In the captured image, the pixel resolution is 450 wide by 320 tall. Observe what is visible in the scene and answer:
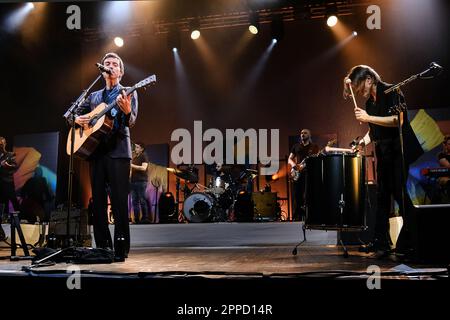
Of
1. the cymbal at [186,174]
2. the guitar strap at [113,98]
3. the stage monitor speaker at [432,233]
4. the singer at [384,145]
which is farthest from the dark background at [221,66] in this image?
the stage monitor speaker at [432,233]

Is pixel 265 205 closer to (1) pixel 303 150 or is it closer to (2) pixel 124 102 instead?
(1) pixel 303 150

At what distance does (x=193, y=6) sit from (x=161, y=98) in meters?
2.32

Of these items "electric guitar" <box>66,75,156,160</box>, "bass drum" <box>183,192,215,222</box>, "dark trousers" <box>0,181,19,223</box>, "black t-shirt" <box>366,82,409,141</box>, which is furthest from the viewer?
"bass drum" <box>183,192,215,222</box>

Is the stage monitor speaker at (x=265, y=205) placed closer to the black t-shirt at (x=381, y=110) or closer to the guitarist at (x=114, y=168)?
the black t-shirt at (x=381, y=110)

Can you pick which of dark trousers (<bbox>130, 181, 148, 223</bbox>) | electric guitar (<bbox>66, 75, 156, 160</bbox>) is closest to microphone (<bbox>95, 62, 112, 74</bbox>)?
electric guitar (<bbox>66, 75, 156, 160</bbox>)

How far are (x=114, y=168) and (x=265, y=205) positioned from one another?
15.7ft

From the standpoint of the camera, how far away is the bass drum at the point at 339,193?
3814 millimetres

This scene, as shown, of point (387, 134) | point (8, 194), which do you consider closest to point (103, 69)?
point (387, 134)

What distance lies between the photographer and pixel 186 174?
8719 mm

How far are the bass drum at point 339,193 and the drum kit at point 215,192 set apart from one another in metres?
4.09

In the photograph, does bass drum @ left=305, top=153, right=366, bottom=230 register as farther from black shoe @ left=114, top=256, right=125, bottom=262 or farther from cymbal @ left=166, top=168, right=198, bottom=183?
cymbal @ left=166, top=168, right=198, bottom=183

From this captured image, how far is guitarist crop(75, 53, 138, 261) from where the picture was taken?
3.54 meters

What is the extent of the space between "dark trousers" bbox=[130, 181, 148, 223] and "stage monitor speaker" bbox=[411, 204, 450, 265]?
5875 millimetres

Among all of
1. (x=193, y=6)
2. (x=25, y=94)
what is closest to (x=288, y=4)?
(x=193, y=6)
